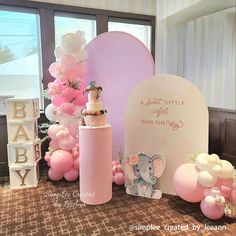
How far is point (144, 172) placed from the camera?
226 cm

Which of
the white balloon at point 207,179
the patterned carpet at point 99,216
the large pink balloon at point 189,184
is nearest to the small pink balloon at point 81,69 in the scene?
the patterned carpet at point 99,216

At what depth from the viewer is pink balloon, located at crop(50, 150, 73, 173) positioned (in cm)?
253

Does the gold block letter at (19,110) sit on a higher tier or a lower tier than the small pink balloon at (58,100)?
lower

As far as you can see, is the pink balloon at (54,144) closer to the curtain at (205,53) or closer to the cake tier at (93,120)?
the cake tier at (93,120)

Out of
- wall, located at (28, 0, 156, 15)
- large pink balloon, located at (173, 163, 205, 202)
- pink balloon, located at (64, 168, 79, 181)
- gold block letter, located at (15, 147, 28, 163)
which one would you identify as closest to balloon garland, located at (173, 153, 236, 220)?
large pink balloon, located at (173, 163, 205, 202)

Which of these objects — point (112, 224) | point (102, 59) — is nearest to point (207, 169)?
point (112, 224)

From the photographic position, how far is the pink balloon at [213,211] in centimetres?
182

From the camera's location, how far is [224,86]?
10.4ft

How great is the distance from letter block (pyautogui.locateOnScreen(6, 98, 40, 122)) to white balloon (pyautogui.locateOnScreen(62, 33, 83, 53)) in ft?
2.21

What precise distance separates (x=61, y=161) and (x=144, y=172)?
91cm

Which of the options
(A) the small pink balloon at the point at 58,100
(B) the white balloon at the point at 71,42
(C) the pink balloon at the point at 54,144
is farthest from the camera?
(C) the pink balloon at the point at 54,144

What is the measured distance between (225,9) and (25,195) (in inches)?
125

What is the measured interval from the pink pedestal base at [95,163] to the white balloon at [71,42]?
0.90 metres

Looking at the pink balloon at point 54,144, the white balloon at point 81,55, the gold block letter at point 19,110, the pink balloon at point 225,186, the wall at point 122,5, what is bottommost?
the pink balloon at point 225,186
